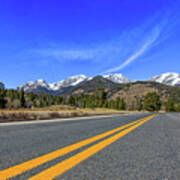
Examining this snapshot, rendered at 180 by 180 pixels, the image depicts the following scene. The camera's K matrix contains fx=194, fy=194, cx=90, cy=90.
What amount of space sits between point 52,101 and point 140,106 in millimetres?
74100

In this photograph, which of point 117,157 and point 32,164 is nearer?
point 32,164

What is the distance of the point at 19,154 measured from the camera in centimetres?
273

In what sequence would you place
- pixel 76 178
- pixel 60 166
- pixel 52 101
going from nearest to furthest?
pixel 76 178, pixel 60 166, pixel 52 101

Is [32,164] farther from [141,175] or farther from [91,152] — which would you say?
[141,175]

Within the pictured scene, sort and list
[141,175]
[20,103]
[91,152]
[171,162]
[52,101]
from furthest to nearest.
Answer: [52,101] < [20,103] < [91,152] < [171,162] < [141,175]

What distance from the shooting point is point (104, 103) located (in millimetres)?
118375

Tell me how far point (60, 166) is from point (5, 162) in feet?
2.27

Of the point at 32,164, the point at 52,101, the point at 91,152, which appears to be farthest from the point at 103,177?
the point at 52,101

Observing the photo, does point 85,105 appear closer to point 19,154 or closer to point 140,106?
point 140,106

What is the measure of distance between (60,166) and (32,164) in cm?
33

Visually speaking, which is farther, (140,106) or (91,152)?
(140,106)

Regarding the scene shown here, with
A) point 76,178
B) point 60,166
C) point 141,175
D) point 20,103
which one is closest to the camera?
point 76,178

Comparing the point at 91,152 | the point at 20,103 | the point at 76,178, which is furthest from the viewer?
the point at 20,103

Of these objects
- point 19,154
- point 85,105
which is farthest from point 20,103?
point 19,154
